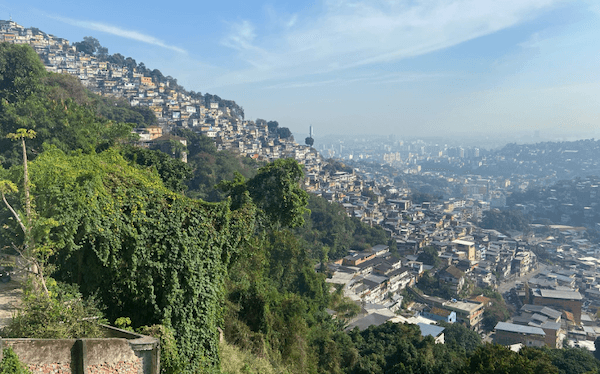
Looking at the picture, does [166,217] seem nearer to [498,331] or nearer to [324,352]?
[324,352]

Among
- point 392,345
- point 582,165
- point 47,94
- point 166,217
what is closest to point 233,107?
point 47,94

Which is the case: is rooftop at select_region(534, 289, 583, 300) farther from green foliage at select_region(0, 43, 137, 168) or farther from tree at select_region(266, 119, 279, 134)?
tree at select_region(266, 119, 279, 134)

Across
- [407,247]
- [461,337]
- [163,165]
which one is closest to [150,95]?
[407,247]

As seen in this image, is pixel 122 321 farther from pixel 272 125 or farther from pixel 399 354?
pixel 272 125

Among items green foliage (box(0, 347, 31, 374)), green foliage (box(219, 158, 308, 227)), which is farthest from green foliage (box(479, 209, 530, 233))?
green foliage (box(0, 347, 31, 374))

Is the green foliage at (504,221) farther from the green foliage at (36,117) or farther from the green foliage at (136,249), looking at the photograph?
the green foliage at (136,249)

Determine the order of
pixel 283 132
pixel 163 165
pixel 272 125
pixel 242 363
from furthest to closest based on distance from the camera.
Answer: pixel 272 125 → pixel 283 132 → pixel 163 165 → pixel 242 363
